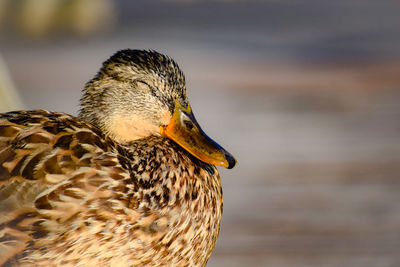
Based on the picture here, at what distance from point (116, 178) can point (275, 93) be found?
17.1 ft

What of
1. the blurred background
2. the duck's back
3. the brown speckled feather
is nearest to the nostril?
the brown speckled feather

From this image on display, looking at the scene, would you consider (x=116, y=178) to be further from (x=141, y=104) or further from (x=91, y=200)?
(x=141, y=104)

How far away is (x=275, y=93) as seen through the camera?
693 centimetres

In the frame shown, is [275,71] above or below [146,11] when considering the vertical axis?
below

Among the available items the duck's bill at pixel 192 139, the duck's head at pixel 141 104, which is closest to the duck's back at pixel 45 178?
the duck's head at pixel 141 104

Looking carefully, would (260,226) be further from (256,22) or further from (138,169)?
(256,22)

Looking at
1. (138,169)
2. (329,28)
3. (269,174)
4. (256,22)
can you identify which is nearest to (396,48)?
(329,28)

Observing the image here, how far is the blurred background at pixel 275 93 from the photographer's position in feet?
13.9

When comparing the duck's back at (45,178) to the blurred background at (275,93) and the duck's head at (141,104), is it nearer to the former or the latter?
the duck's head at (141,104)

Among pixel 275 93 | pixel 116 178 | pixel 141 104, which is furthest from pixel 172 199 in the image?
pixel 275 93

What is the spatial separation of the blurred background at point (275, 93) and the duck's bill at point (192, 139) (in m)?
1.28

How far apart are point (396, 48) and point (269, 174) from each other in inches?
178

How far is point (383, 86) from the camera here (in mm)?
7250

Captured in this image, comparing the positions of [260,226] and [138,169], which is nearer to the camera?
[138,169]
